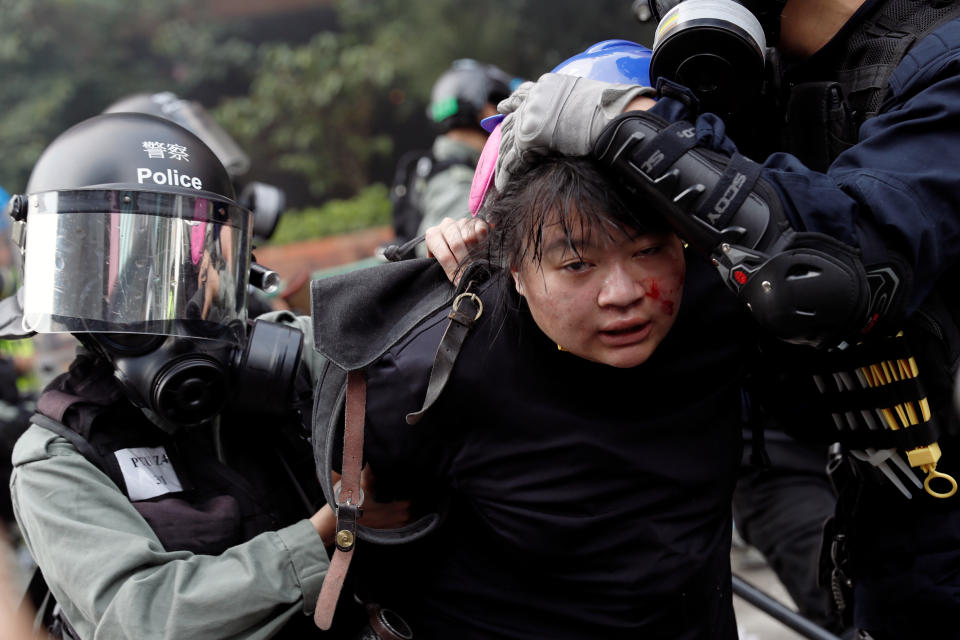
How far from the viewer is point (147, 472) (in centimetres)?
194

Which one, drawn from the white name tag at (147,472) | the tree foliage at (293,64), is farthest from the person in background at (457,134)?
the tree foliage at (293,64)

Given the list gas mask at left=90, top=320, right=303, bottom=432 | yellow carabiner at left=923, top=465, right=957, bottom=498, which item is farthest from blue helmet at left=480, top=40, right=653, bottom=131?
yellow carabiner at left=923, top=465, right=957, bottom=498

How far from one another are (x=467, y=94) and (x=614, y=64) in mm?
3312

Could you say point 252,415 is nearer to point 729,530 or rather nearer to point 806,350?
point 729,530

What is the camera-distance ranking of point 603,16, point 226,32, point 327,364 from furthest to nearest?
point 226,32 < point 603,16 < point 327,364

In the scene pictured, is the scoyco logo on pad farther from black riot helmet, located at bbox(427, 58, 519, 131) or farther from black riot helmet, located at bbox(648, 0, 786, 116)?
black riot helmet, located at bbox(427, 58, 519, 131)

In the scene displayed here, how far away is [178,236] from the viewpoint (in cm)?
200

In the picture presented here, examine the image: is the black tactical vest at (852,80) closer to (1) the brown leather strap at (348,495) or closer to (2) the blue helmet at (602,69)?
(2) the blue helmet at (602,69)

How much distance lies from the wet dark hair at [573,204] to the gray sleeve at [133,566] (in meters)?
0.83

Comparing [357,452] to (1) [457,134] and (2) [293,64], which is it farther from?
(2) [293,64]

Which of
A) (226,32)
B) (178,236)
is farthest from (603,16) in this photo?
(178,236)

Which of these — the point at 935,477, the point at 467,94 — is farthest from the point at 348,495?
the point at 467,94

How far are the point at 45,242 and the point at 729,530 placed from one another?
62.2 inches

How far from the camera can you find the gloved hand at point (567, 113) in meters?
1.34
